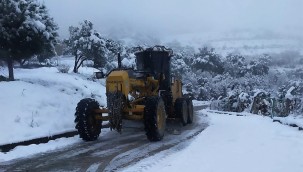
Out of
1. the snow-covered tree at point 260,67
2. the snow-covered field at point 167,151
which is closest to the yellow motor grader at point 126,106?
the snow-covered field at point 167,151

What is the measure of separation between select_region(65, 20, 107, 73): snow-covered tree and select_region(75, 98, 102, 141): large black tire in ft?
60.2

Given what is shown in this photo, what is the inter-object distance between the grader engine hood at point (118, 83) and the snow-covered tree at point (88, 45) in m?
18.9

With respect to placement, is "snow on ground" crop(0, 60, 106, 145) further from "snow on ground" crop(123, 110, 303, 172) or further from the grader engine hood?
"snow on ground" crop(123, 110, 303, 172)

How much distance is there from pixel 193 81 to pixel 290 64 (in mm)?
16936

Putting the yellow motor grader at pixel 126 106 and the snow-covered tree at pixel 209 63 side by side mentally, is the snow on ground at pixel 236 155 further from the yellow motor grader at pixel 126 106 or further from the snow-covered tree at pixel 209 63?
the snow-covered tree at pixel 209 63

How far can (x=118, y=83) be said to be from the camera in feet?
41.3

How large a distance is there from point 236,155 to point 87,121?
16.3 ft

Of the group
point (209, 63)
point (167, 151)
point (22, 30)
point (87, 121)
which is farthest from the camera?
point (209, 63)

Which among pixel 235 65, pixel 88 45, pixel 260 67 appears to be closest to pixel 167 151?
pixel 88 45

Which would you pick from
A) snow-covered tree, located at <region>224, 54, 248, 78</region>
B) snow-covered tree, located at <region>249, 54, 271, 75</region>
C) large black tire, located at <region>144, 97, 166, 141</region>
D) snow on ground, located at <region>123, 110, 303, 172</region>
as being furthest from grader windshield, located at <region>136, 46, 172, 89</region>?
snow-covered tree, located at <region>249, 54, 271, 75</region>

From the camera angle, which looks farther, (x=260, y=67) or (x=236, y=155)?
(x=260, y=67)

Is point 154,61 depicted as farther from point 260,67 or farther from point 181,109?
point 260,67

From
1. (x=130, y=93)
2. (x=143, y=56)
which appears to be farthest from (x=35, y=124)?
(x=143, y=56)

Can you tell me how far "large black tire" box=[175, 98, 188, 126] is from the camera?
1702cm
